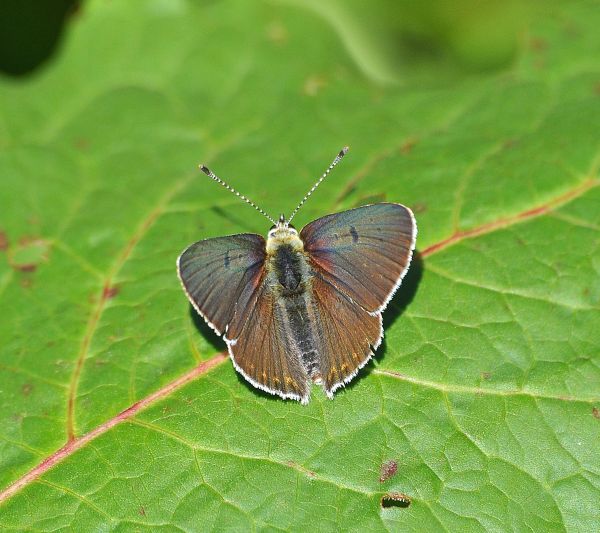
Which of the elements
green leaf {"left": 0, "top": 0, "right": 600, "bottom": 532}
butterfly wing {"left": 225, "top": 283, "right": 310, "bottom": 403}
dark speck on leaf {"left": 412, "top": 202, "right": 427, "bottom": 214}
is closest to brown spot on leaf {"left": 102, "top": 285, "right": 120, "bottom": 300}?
green leaf {"left": 0, "top": 0, "right": 600, "bottom": 532}

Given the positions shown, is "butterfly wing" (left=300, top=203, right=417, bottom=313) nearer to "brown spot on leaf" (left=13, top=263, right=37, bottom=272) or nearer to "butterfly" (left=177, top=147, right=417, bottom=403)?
"butterfly" (left=177, top=147, right=417, bottom=403)

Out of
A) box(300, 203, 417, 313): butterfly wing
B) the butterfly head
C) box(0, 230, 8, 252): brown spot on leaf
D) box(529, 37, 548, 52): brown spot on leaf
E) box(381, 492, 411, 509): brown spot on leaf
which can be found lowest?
box(529, 37, 548, 52): brown spot on leaf

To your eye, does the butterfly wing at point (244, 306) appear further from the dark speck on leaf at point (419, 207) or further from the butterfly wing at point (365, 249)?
the dark speck on leaf at point (419, 207)

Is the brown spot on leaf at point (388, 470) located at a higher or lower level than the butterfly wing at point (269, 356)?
lower

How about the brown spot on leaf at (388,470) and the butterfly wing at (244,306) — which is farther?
the butterfly wing at (244,306)

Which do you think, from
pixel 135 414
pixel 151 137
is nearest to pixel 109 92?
pixel 151 137

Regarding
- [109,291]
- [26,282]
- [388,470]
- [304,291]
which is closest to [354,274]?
[304,291]

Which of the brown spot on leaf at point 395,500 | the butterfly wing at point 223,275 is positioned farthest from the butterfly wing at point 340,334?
the brown spot on leaf at point 395,500
